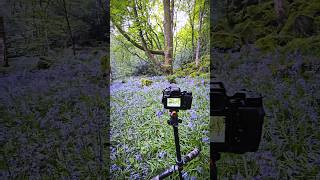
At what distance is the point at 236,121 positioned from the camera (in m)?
1.66

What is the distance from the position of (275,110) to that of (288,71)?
0.53m

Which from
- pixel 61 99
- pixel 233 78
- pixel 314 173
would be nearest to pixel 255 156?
pixel 314 173

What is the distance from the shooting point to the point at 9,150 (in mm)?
2738

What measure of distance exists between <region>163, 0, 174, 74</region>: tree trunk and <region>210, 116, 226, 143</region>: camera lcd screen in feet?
3.69

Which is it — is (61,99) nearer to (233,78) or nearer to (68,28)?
(68,28)

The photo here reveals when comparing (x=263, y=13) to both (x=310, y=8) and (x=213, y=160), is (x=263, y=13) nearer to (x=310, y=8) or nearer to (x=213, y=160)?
(x=310, y=8)

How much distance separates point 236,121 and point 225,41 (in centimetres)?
179

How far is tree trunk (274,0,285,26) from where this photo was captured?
121 inches

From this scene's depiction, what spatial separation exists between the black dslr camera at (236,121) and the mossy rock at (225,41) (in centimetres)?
162

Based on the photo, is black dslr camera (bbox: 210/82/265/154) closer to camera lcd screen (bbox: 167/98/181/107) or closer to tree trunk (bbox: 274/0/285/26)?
camera lcd screen (bbox: 167/98/181/107)

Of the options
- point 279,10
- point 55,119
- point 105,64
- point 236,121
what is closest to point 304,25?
point 279,10

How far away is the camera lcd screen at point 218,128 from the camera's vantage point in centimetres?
169

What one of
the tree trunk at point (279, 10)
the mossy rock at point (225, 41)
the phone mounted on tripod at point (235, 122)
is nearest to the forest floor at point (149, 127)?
the mossy rock at point (225, 41)

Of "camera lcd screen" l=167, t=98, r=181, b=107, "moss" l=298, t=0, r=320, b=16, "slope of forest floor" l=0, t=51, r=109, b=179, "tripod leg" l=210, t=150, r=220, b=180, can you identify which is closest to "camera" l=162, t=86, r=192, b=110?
"camera lcd screen" l=167, t=98, r=181, b=107
